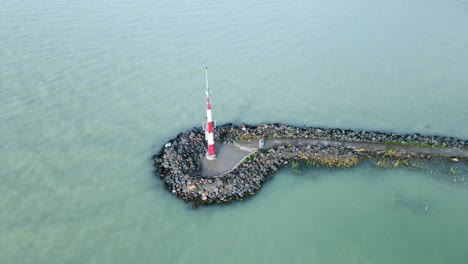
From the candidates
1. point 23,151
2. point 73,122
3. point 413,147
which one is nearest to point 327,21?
point 413,147

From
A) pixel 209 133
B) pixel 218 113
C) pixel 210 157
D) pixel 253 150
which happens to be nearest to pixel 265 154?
pixel 253 150

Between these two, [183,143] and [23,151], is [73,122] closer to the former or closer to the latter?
[23,151]

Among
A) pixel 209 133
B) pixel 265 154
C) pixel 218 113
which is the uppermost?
pixel 209 133

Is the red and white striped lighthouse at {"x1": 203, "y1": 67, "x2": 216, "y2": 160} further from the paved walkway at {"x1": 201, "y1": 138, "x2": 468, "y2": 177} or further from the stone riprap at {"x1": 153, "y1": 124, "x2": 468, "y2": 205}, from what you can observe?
the stone riprap at {"x1": 153, "y1": 124, "x2": 468, "y2": 205}

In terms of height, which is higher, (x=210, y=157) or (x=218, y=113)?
(x=218, y=113)

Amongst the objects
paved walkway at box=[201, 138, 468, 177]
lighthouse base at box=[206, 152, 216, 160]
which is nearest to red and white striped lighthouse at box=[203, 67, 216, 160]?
lighthouse base at box=[206, 152, 216, 160]

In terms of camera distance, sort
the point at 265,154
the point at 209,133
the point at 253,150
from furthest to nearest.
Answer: the point at 253,150 < the point at 265,154 < the point at 209,133

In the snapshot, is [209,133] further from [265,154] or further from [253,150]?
[265,154]
